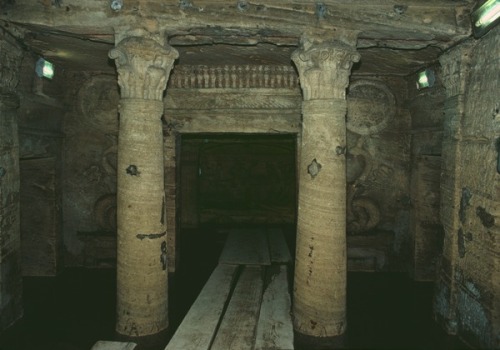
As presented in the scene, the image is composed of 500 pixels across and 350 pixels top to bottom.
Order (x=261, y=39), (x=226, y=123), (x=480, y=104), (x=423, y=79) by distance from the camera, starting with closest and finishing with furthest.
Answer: (x=480, y=104), (x=261, y=39), (x=423, y=79), (x=226, y=123)

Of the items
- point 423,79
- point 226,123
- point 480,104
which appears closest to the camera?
point 480,104

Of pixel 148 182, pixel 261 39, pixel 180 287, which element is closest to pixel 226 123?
pixel 261 39

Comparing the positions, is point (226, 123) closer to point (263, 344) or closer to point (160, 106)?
point (160, 106)

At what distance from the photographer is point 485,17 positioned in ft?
11.2

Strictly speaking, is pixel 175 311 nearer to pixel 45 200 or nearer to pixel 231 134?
pixel 231 134

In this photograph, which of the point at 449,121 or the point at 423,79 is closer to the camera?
the point at 449,121

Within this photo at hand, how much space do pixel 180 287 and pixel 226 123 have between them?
102 inches

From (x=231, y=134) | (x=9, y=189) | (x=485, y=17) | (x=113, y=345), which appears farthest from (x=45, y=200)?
(x=485, y=17)

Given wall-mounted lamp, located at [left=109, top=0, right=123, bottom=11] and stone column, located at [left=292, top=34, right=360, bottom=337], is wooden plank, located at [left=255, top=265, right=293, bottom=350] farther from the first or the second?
wall-mounted lamp, located at [left=109, top=0, right=123, bottom=11]

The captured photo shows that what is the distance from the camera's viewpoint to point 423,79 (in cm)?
516

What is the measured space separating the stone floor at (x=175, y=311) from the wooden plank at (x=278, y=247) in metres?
1.13

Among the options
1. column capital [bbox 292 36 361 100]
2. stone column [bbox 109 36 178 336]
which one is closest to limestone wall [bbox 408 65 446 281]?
column capital [bbox 292 36 361 100]

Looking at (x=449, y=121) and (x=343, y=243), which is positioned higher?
(x=449, y=121)

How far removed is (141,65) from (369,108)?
12.6 feet
